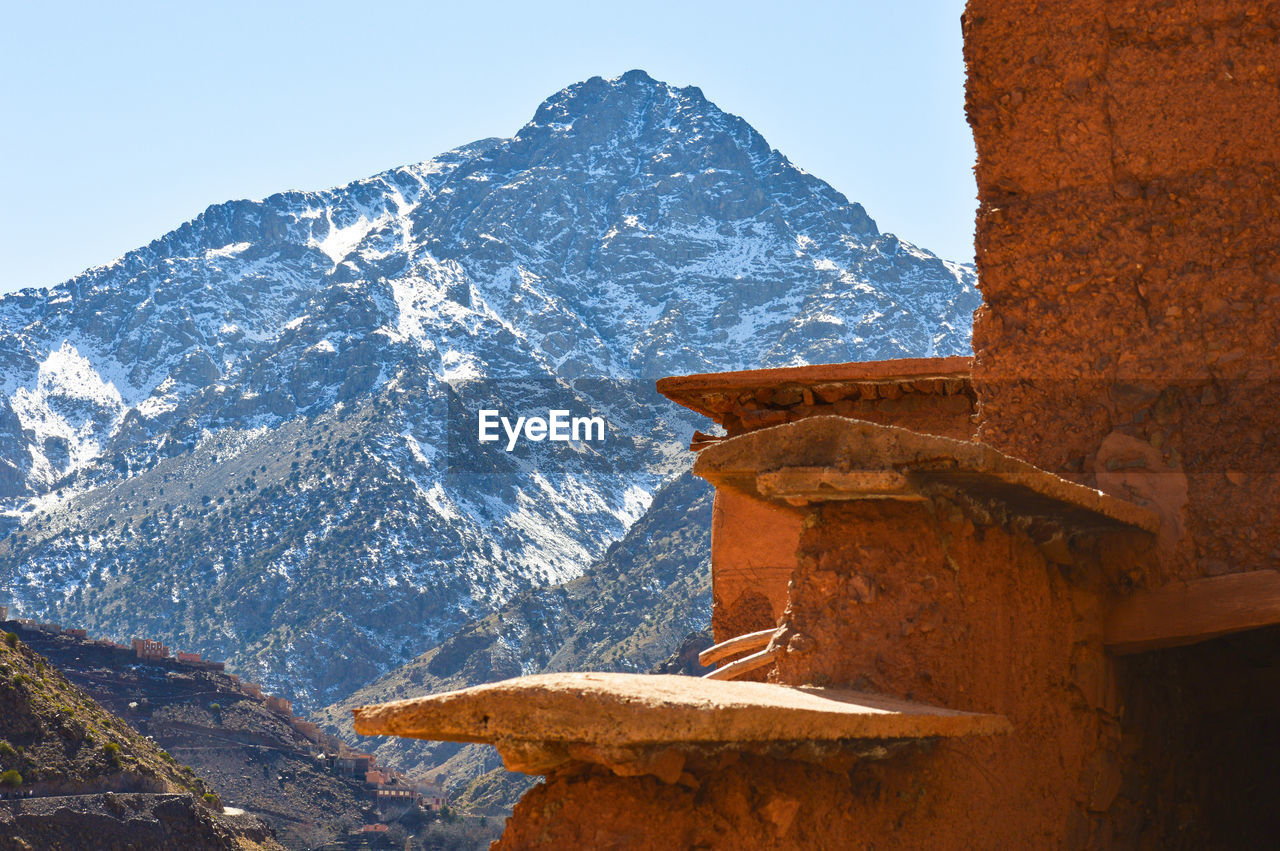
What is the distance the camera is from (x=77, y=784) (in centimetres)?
3158

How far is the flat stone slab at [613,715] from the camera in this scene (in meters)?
2.66

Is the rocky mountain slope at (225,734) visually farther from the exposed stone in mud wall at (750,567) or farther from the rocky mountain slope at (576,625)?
the exposed stone in mud wall at (750,567)

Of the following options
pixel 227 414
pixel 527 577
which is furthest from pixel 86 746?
pixel 227 414

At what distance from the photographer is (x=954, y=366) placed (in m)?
7.86

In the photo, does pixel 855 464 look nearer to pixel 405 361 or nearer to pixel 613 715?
pixel 613 715

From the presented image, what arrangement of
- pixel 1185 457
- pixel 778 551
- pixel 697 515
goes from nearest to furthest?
pixel 1185 457, pixel 778 551, pixel 697 515

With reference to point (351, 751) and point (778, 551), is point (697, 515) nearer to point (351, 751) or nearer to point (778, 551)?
point (351, 751)

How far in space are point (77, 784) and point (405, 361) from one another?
294ft

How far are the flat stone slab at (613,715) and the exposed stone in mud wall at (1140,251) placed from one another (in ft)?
7.07

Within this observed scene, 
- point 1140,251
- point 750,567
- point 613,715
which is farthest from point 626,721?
point 750,567

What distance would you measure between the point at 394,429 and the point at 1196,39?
10147 cm

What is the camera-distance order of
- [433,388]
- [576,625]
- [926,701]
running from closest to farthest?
[926,701], [576,625], [433,388]

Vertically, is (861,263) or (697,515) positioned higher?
(861,263)

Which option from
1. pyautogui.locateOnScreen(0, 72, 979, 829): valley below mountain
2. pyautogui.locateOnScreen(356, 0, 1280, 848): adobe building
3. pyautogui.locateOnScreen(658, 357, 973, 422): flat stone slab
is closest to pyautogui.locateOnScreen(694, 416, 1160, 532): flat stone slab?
pyautogui.locateOnScreen(356, 0, 1280, 848): adobe building
